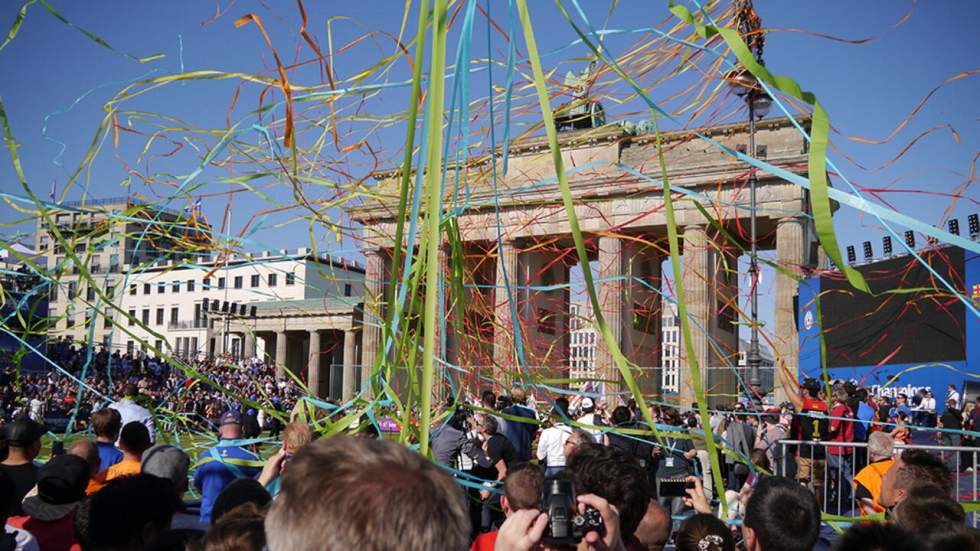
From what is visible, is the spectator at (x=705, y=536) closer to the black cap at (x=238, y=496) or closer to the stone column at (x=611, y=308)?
the black cap at (x=238, y=496)

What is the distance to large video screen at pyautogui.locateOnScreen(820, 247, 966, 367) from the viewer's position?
19.2 metres

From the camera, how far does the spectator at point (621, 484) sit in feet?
11.1

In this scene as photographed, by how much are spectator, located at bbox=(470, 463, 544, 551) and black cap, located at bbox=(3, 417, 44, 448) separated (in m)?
3.40

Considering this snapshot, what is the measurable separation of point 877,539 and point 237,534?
5.76ft

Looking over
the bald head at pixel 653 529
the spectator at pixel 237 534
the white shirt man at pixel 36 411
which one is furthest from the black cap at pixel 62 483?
the white shirt man at pixel 36 411

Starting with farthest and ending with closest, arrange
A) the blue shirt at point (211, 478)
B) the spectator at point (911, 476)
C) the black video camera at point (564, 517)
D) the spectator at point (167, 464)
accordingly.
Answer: the blue shirt at point (211, 478) < the spectator at point (167, 464) < the spectator at point (911, 476) < the black video camera at point (564, 517)

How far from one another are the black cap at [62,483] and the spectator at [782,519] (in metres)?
3.12

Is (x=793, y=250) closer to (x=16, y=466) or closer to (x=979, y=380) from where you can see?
(x=979, y=380)

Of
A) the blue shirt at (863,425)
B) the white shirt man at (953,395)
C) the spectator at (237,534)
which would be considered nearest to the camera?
the spectator at (237,534)

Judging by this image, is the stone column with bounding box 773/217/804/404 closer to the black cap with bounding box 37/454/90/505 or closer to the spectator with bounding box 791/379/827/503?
the spectator with bounding box 791/379/827/503

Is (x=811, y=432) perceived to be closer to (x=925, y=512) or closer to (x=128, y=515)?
(x=925, y=512)

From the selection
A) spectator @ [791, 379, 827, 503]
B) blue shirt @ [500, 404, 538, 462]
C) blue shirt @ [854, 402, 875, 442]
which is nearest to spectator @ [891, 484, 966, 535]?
blue shirt @ [500, 404, 538, 462]

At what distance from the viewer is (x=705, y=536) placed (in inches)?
131

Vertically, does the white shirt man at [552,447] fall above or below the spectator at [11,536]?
below
